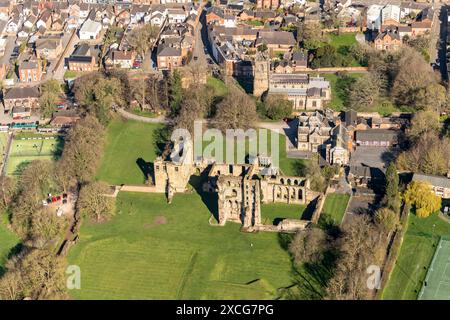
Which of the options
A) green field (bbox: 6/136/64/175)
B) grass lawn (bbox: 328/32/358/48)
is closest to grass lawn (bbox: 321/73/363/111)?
grass lawn (bbox: 328/32/358/48)

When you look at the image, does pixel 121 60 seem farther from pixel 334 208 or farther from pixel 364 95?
pixel 334 208

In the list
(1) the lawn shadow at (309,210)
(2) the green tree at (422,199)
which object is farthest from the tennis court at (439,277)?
(1) the lawn shadow at (309,210)

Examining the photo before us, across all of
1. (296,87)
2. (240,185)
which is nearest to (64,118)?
(296,87)

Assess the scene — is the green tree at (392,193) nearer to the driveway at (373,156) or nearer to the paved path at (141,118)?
the driveway at (373,156)

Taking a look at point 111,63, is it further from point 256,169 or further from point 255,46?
point 256,169

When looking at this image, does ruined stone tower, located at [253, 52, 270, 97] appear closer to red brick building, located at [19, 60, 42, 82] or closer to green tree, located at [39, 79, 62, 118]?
green tree, located at [39, 79, 62, 118]
